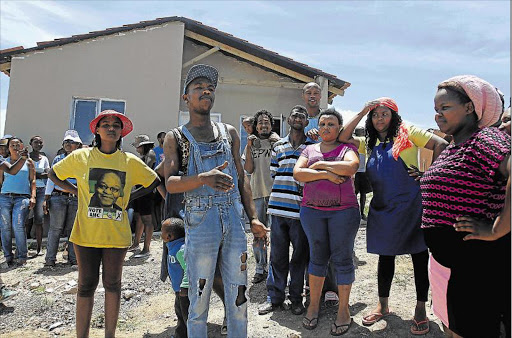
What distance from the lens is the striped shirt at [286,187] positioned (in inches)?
169

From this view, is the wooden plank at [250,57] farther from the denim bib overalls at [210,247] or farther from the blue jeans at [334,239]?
the denim bib overalls at [210,247]

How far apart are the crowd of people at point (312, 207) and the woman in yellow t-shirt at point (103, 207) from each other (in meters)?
0.01

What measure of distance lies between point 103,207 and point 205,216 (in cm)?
128

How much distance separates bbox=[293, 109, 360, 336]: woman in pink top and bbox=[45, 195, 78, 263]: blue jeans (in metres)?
4.54

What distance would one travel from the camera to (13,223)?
683 centimetres

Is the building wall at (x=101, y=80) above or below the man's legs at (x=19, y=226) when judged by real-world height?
above

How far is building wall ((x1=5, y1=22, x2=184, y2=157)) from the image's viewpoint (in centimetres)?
930

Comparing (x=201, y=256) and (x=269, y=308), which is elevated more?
(x=201, y=256)

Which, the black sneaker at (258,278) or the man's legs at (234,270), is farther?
the black sneaker at (258,278)

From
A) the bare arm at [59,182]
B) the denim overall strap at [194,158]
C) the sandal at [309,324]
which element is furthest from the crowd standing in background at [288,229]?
the bare arm at [59,182]

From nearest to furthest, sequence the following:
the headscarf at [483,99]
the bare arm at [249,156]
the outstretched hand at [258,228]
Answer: the headscarf at [483,99], the outstretched hand at [258,228], the bare arm at [249,156]

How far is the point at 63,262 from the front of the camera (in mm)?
6801

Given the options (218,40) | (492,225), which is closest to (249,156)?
(492,225)

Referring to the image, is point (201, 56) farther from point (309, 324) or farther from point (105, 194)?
point (309, 324)
